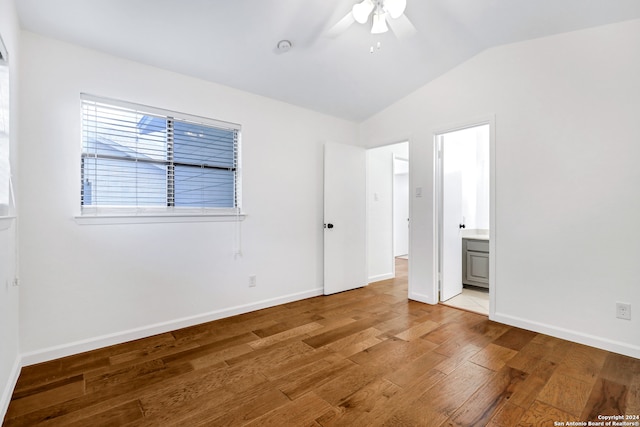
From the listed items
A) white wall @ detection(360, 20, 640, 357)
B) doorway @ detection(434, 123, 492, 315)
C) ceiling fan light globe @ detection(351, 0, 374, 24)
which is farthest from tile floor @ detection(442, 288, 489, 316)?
ceiling fan light globe @ detection(351, 0, 374, 24)

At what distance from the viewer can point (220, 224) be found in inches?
123

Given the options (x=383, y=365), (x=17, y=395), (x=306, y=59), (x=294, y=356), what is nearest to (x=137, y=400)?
(x=17, y=395)

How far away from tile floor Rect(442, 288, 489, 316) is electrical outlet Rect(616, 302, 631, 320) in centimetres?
107

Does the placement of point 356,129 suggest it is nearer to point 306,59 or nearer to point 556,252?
point 306,59

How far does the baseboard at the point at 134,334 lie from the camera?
7.36 ft

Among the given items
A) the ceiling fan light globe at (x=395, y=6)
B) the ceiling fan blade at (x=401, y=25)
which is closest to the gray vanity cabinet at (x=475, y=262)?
the ceiling fan blade at (x=401, y=25)

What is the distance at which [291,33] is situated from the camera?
2.56 m

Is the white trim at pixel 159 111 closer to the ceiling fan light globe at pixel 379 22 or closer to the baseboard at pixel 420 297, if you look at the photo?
the ceiling fan light globe at pixel 379 22

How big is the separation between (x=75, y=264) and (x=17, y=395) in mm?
899

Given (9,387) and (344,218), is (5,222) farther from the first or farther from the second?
(344,218)

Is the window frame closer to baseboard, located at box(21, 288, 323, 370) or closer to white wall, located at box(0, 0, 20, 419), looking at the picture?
white wall, located at box(0, 0, 20, 419)

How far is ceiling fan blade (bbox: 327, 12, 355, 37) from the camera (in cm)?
212

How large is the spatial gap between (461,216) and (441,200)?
2.53ft

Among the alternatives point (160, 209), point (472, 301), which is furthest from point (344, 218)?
point (160, 209)
